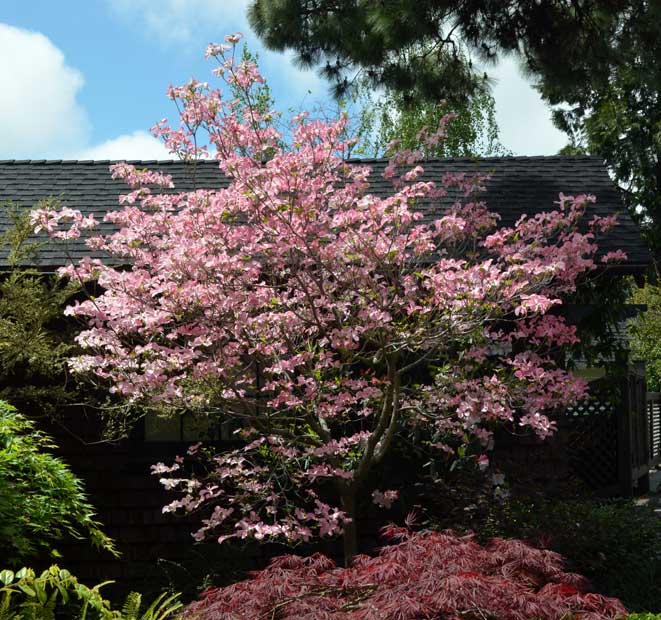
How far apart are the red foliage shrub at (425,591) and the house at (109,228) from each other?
3.65 metres

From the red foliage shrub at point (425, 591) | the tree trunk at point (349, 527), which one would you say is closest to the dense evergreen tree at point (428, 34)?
the tree trunk at point (349, 527)

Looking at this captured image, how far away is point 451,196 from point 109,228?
3.82 meters

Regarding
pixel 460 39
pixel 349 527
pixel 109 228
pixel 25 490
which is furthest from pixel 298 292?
pixel 460 39

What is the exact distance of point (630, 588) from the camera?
22.5 feet

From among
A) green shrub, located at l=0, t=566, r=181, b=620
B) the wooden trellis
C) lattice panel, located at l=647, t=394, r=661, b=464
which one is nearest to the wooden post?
the wooden trellis

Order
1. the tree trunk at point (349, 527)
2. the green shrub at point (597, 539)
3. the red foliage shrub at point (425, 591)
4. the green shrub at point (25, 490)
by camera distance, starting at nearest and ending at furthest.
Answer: the red foliage shrub at point (425, 591) → the green shrub at point (25, 490) → the green shrub at point (597, 539) → the tree trunk at point (349, 527)

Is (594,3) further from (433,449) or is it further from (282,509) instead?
(282,509)

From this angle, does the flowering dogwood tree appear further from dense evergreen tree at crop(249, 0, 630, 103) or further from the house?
dense evergreen tree at crop(249, 0, 630, 103)

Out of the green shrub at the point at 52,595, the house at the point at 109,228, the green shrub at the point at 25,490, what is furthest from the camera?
the house at the point at 109,228

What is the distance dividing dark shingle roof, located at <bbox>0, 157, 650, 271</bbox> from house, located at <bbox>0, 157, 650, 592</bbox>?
0.04 ft

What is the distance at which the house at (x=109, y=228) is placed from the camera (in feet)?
29.1

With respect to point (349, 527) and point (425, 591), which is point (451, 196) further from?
point (425, 591)

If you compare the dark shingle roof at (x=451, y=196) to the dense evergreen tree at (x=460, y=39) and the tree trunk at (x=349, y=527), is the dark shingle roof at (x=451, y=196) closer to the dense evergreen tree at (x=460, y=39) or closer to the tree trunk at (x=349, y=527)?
the dense evergreen tree at (x=460, y=39)

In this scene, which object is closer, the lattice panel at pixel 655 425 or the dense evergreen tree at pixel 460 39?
the dense evergreen tree at pixel 460 39
